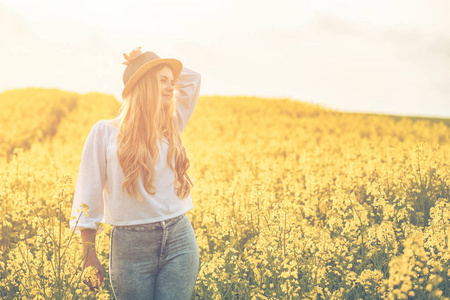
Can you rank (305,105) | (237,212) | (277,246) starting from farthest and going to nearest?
(305,105) → (237,212) → (277,246)

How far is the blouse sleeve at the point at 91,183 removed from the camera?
109 inches

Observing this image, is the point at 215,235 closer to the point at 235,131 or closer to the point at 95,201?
the point at 95,201

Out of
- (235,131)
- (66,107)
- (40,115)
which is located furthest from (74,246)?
(66,107)

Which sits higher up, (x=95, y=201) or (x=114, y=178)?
(x=114, y=178)

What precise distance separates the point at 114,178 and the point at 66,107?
27012mm

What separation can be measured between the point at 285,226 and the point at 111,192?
167cm

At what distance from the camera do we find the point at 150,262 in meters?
2.79

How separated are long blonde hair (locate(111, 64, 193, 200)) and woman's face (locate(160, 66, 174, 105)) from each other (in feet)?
0.15

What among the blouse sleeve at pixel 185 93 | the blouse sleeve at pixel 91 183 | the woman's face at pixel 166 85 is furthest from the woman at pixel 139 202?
the blouse sleeve at pixel 185 93

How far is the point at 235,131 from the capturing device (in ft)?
59.5

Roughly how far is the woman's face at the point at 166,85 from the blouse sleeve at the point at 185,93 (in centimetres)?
39

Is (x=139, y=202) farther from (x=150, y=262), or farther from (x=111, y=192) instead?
(x=150, y=262)

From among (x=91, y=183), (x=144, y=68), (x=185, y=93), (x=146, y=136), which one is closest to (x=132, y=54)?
(x=144, y=68)

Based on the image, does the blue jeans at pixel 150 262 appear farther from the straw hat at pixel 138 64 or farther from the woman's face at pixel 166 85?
the straw hat at pixel 138 64
